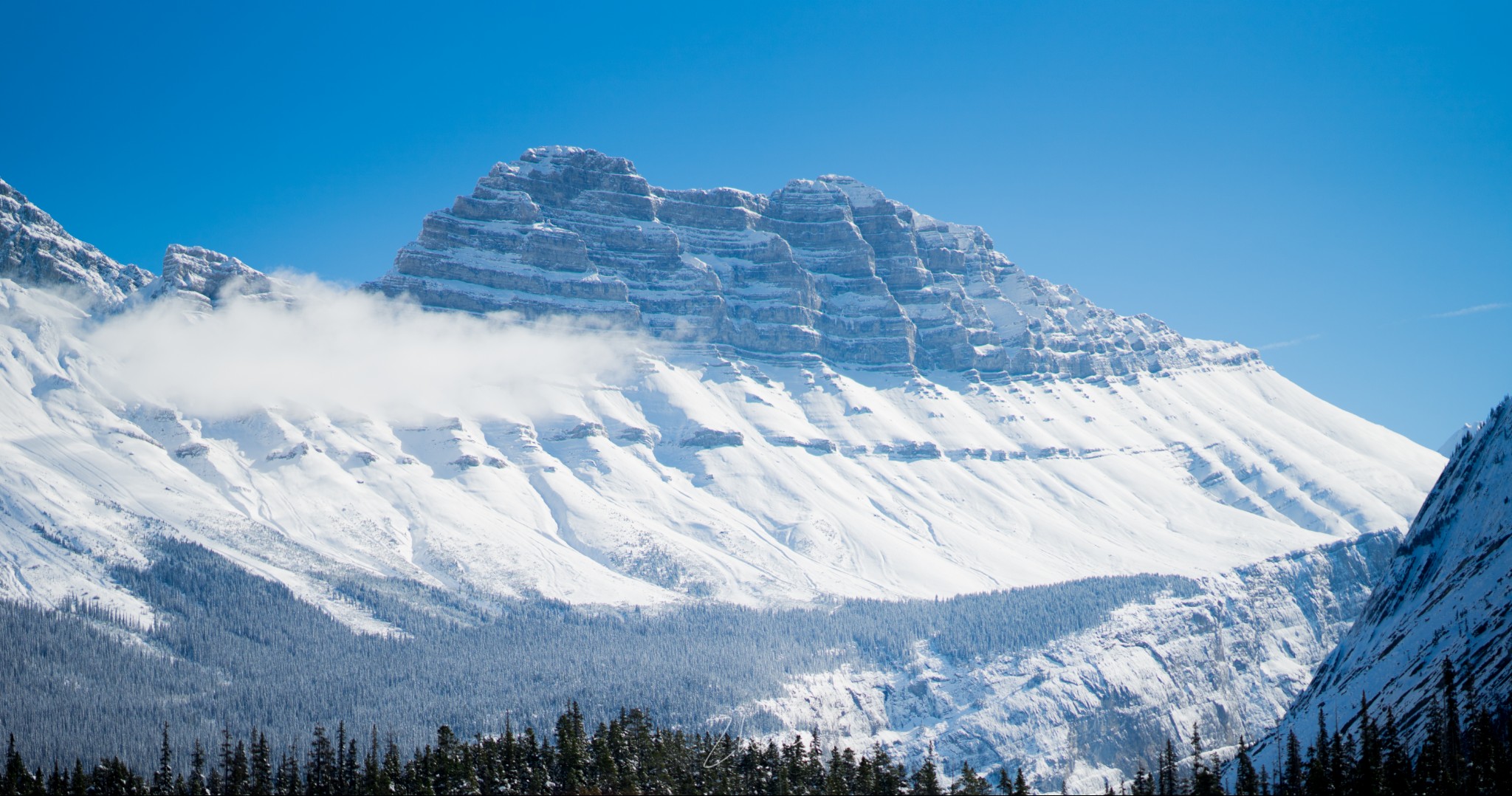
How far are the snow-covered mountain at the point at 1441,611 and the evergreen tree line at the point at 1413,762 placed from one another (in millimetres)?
3171

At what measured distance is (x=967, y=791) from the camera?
133000 mm

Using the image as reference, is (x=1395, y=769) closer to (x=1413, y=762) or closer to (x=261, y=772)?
(x=1413, y=762)

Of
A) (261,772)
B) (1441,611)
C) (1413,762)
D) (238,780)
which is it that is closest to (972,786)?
(1413,762)

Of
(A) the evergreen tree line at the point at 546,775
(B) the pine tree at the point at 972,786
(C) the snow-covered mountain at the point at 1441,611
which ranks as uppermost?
(C) the snow-covered mountain at the point at 1441,611

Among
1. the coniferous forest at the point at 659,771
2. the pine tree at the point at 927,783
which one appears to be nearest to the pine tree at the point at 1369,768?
the coniferous forest at the point at 659,771

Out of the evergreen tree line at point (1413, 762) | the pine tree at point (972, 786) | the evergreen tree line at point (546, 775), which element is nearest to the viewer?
the evergreen tree line at point (1413, 762)

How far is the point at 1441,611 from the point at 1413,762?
30.0 m

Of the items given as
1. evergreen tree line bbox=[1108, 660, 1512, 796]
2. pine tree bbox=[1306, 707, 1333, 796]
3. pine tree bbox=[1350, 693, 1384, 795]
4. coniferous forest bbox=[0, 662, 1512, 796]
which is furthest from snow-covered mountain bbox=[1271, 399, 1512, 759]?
pine tree bbox=[1306, 707, 1333, 796]

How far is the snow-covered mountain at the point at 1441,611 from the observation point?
509ft

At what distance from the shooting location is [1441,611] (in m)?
170

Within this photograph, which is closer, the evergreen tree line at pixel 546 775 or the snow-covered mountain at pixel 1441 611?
the evergreen tree line at pixel 546 775

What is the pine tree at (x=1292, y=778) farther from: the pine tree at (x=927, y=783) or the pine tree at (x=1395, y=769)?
the pine tree at (x=927, y=783)

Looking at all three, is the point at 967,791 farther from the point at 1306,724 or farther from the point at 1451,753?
the point at 1306,724

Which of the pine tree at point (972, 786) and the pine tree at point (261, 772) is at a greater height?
the pine tree at point (261, 772)
